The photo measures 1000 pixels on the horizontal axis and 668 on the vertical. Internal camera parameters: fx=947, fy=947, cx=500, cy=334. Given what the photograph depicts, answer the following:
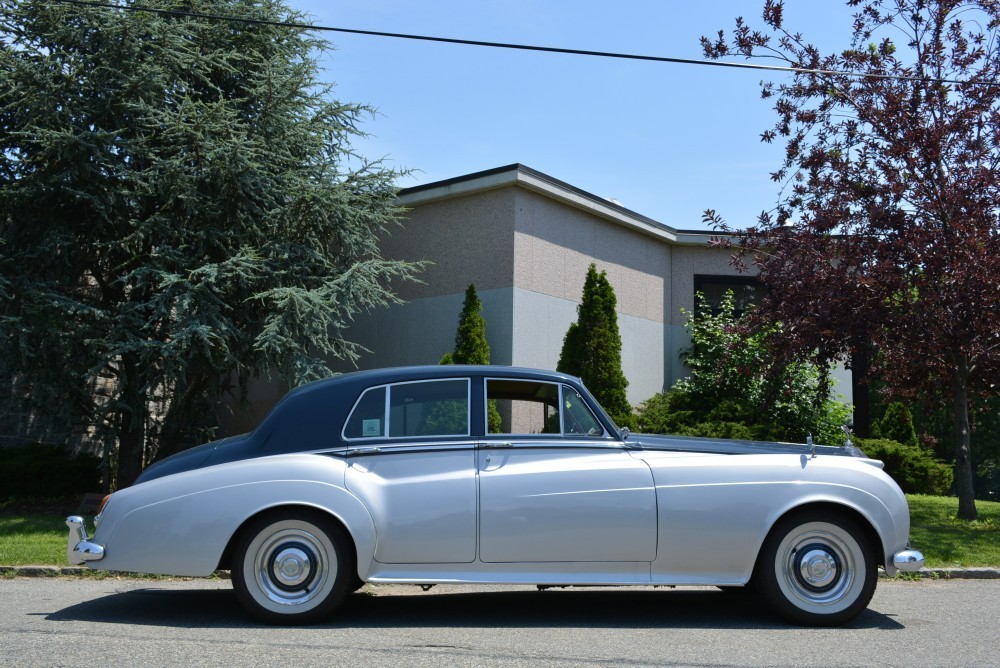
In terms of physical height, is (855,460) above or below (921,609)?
above

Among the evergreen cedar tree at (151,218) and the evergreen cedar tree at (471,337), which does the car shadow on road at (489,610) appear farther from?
the evergreen cedar tree at (471,337)

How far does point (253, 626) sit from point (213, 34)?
11119 mm

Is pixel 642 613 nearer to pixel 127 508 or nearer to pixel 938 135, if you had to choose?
pixel 127 508

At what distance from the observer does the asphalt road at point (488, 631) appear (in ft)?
17.1

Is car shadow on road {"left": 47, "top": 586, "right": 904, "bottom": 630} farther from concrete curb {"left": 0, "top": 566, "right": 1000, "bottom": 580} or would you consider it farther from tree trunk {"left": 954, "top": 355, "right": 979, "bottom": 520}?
tree trunk {"left": 954, "top": 355, "right": 979, "bottom": 520}

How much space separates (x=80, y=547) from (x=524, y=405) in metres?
3.15

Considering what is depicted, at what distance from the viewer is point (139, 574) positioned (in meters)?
8.62

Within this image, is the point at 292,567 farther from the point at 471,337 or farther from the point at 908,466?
the point at 908,466

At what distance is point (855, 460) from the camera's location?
6.60 m

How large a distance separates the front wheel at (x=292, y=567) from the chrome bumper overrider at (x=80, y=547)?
90 centimetres

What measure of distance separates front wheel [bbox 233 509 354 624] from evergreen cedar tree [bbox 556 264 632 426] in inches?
360

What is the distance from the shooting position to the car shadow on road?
6.34 meters

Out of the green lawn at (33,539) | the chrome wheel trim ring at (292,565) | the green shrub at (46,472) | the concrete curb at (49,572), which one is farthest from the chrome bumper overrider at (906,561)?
the green shrub at (46,472)

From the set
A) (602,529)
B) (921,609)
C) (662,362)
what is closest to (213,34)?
(662,362)
